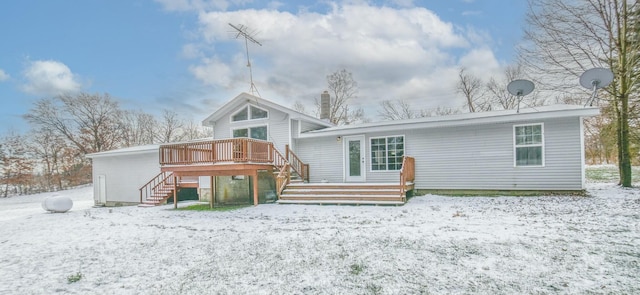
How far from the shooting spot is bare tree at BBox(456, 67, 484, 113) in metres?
28.1

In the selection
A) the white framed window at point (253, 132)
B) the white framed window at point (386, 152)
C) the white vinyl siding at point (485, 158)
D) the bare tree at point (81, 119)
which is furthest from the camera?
the bare tree at point (81, 119)

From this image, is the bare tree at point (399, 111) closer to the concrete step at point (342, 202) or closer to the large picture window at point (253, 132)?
the large picture window at point (253, 132)

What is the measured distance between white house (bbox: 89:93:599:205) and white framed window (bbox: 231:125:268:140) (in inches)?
1.8

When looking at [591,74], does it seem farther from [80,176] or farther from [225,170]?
[80,176]

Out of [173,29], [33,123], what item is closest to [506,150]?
[173,29]

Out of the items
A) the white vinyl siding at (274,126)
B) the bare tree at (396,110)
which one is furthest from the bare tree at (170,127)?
the white vinyl siding at (274,126)

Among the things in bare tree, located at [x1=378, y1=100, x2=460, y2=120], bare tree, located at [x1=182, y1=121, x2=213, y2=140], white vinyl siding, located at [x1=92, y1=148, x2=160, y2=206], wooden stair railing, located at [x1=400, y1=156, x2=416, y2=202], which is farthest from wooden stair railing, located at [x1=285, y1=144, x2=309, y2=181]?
bare tree, located at [x1=182, y1=121, x2=213, y2=140]

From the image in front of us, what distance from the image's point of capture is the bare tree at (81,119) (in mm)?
27734

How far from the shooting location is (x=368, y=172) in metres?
12.5

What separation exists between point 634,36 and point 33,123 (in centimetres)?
3886

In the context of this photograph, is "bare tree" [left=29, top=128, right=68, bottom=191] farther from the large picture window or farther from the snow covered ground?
the snow covered ground

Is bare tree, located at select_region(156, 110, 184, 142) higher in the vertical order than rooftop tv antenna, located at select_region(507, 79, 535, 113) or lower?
higher

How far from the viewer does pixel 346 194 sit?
10.4 m

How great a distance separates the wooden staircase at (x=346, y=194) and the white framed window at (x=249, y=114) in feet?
13.4
